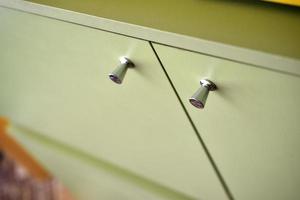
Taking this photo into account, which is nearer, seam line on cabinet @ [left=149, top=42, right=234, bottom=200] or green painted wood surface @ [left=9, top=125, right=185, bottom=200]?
seam line on cabinet @ [left=149, top=42, right=234, bottom=200]

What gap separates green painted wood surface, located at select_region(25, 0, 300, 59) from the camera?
310 millimetres

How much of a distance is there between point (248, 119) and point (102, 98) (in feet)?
0.78

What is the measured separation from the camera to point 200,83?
0.36 meters

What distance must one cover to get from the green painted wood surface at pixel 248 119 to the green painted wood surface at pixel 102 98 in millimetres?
32

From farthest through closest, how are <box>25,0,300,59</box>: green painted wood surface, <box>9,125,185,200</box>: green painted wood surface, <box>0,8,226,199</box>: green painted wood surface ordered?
<box>9,125,185,200</box>: green painted wood surface
<box>0,8,226,199</box>: green painted wood surface
<box>25,0,300,59</box>: green painted wood surface

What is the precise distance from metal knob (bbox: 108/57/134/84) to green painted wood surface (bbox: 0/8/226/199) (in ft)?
0.04

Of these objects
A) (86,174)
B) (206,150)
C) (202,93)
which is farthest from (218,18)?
(86,174)

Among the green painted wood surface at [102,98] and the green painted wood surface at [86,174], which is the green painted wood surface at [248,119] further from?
the green painted wood surface at [86,174]

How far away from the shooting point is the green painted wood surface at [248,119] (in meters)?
0.33

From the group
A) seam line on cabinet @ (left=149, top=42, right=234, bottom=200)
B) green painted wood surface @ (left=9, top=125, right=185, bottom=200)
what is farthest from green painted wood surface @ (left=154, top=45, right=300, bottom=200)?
green painted wood surface @ (left=9, top=125, right=185, bottom=200)

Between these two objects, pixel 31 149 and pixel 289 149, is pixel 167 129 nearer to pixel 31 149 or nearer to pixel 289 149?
pixel 289 149

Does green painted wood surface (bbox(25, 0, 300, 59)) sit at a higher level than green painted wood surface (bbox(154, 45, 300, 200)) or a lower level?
higher

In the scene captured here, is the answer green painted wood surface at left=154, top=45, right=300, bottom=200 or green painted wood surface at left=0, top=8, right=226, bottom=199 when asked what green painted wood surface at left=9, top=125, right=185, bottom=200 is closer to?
green painted wood surface at left=0, top=8, right=226, bottom=199

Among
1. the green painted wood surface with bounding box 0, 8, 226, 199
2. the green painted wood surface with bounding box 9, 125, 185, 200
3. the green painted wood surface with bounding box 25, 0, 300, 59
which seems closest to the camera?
the green painted wood surface with bounding box 25, 0, 300, 59
